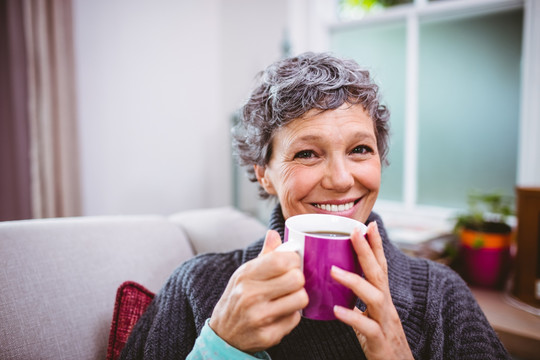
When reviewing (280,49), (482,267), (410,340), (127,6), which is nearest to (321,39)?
(280,49)

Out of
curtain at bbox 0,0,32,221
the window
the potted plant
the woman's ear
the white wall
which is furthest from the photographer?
the white wall

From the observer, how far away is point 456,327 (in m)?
0.83

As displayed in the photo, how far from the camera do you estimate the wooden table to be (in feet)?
4.20

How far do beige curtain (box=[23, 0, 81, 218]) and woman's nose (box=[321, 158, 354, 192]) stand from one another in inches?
74.7

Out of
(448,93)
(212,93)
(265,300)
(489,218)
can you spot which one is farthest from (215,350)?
(212,93)

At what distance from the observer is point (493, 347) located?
0.81 m

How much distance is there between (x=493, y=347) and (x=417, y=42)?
7.24 feet

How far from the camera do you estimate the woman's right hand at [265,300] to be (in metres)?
0.53

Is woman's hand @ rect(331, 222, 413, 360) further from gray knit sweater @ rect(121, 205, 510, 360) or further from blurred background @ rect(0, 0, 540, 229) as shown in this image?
blurred background @ rect(0, 0, 540, 229)

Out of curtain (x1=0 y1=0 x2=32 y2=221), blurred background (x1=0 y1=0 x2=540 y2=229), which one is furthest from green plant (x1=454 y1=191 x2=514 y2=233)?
curtain (x1=0 y1=0 x2=32 y2=221)

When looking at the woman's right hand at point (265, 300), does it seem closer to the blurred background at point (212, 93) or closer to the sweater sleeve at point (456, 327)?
the sweater sleeve at point (456, 327)

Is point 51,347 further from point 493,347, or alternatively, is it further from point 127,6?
point 127,6

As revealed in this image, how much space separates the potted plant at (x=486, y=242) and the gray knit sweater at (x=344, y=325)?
0.84m

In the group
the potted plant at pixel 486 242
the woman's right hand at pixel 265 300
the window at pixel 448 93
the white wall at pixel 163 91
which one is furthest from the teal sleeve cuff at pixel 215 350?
the white wall at pixel 163 91
